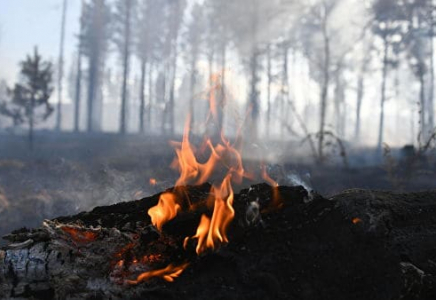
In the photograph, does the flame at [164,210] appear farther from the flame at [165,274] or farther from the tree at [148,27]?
the tree at [148,27]

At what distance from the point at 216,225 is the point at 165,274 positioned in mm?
731

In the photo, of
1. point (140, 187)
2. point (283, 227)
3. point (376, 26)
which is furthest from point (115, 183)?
point (376, 26)

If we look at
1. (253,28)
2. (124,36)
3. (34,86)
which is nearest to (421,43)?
(253,28)

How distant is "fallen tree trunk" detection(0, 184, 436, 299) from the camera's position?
3803 mm

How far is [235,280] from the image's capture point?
12.7 ft

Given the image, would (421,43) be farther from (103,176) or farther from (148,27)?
(103,176)

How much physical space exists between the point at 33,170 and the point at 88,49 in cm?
2574

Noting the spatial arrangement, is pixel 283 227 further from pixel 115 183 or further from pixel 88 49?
pixel 88 49

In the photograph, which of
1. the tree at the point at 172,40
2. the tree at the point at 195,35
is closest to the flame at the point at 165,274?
the tree at the point at 172,40

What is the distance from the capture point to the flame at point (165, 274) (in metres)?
3.84

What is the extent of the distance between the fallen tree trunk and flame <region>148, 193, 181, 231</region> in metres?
0.09

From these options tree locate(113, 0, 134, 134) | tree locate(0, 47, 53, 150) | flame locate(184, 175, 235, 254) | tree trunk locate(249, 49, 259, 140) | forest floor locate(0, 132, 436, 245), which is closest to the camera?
flame locate(184, 175, 235, 254)

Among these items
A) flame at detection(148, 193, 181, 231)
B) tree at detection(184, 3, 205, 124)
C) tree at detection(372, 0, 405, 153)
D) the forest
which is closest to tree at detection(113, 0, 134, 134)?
the forest

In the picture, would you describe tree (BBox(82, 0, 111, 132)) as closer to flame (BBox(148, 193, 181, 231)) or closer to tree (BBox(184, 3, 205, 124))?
tree (BBox(184, 3, 205, 124))
